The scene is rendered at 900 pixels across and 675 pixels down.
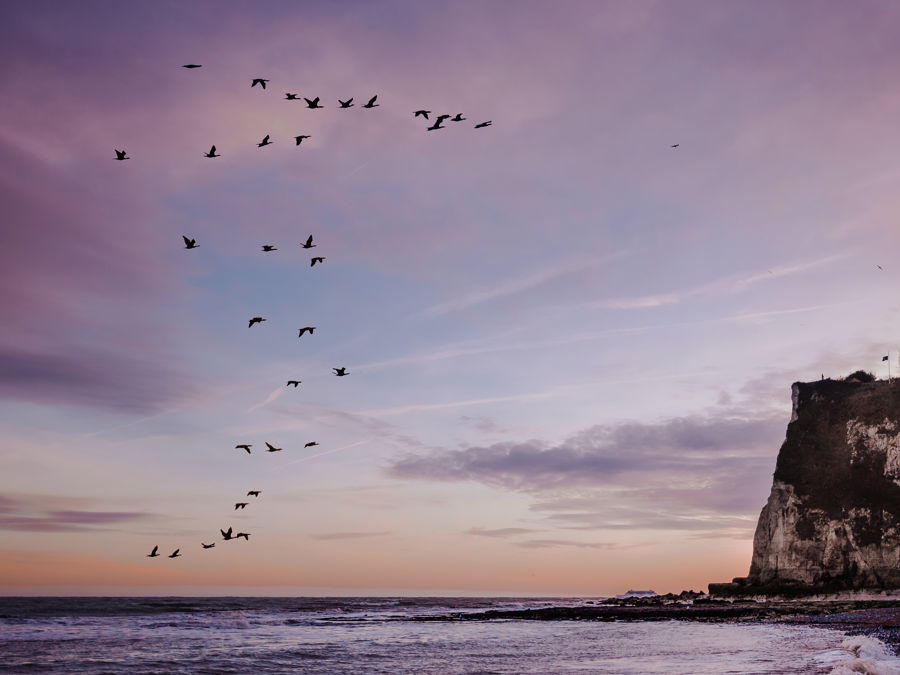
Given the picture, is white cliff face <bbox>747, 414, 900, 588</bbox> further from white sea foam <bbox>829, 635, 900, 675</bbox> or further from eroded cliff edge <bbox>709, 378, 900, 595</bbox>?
white sea foam <bbox>829, 635, 900, 675</bbox>

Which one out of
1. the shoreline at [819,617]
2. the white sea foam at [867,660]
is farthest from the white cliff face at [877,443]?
the white sea foam at [867,660]

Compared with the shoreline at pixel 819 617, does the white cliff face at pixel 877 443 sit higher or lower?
higher

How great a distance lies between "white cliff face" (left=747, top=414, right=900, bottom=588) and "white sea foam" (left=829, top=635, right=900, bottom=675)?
68.2m

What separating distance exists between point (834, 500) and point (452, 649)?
74525 millimetres

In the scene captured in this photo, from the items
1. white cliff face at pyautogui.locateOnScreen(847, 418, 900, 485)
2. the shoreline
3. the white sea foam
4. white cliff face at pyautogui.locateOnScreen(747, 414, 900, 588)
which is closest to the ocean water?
the white sea foam

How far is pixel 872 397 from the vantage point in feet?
335

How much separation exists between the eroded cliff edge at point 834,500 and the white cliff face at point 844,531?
0.37 ft

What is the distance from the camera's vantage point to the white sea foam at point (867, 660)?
2092 cm

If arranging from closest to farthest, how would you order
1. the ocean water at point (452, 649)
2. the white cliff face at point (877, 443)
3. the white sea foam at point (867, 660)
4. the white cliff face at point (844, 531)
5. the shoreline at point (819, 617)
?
the white sea foam at point (867, 660) → the ocean water at point (452, 649) → the shoreline at point (819, 617) → the white cliff face at point (844, 531) → the white cliff face at point (877, 443)

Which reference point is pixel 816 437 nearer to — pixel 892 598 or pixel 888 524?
pixel 888 524

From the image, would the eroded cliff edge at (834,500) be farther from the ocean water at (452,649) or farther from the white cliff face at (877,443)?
the ocean water at (452,649)

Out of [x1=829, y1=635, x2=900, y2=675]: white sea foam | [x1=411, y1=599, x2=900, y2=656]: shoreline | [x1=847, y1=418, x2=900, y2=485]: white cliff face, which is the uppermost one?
[x1=847, y1=418, x2=900, y2=485]: white cliff face

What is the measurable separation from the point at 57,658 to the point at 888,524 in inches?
3575

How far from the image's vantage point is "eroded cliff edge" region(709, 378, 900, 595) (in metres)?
90.8
